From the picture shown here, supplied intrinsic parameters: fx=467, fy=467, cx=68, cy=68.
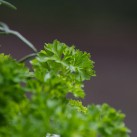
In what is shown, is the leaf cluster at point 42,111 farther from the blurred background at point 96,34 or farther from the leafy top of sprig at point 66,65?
the blurred background at point 96,34

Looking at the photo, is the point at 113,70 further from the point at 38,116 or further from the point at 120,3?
the point at 38,116

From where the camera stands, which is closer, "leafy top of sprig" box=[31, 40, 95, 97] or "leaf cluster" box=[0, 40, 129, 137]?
"leaf cluster" box=[0, 40, 129, 137]

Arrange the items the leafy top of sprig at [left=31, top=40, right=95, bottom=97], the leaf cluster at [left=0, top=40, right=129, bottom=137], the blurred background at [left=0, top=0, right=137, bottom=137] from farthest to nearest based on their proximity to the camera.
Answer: the blurred background at [left=0, top=0, right=137, bottom=137]
the leafy top of sprig at [left=31, top=40, right=95, bottom=97]
the leaf cluster at [left=0, top=40, right=129, bottom=137]

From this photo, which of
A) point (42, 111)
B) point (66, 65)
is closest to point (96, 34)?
point (66, 65)

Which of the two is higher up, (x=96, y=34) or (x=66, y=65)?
Answer: (x=96, y=34)

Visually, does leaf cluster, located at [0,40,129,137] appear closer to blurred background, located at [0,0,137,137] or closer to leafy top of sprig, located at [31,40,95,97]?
leafy top of sprig, located at [31,40,95,97]

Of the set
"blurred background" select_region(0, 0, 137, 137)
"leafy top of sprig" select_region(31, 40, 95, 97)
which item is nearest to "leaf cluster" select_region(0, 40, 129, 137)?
"leafy top of sprig" select_region(31, 40, 95, 97)

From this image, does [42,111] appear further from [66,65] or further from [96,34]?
[96,34]

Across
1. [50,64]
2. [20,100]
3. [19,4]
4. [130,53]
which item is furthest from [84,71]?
[19,4]
